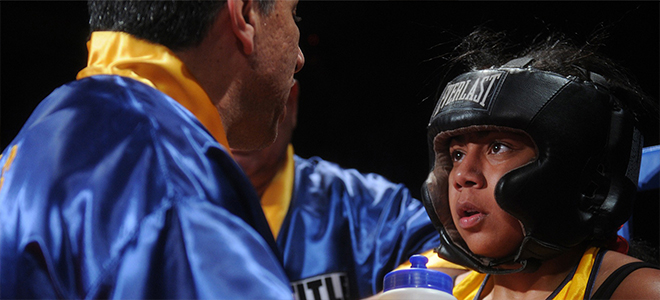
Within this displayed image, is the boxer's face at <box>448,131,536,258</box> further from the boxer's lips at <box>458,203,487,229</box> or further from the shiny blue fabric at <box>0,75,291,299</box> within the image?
the shiny blue fabric at <box>0,75,291,299</box>

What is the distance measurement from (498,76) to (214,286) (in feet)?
2.96

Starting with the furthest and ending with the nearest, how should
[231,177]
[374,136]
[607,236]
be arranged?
[374,136], [607,236], [231,177]

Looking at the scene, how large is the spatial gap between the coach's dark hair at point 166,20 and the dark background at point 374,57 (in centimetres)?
98

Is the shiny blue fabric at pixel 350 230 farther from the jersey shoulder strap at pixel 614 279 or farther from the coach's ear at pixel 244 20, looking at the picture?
the coach's ear at pixel 244 20

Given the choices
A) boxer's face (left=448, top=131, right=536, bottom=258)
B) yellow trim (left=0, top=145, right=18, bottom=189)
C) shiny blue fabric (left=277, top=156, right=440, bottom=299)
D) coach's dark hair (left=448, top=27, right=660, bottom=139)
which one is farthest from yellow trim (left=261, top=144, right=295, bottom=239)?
yellow trim (left=0, top=145, right=18, bottom=189)

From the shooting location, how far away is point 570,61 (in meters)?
1.31

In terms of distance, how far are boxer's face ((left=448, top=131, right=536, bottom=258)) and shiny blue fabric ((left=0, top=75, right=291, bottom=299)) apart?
676 millimetres

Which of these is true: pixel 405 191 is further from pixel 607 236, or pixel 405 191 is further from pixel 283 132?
pixel 607 236

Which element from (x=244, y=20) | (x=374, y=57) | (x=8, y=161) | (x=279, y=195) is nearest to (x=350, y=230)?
(x=279, y=195)

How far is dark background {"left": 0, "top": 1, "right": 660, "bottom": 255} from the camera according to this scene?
5.91 feet

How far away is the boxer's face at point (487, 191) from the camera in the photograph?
1.21 meters

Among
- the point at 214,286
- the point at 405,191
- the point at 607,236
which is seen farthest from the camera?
the point at 405,191

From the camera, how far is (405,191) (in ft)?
7.72

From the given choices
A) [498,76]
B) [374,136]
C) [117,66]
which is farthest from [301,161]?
[117,66]
